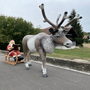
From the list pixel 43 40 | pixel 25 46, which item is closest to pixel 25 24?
pixel 25 46

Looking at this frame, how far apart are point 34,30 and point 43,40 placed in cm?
1198

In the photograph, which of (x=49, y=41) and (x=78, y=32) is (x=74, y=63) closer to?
(x=49, y=41)

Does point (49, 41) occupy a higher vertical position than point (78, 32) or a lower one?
lower

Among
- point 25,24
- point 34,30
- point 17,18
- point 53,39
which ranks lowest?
point 53,39

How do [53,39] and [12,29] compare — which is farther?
[12,29]

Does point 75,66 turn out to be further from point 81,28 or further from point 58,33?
point 81,28

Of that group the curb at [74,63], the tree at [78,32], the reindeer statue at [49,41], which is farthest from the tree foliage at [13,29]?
the tree at [78,32]

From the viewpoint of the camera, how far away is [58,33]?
331cm

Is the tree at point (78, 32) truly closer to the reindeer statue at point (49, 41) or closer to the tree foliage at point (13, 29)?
the tree foliage at point (13, 29)

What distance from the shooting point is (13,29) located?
46.2 feet

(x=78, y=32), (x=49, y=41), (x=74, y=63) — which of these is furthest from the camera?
(x=78, y=32)

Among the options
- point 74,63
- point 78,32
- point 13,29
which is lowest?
point 74,63

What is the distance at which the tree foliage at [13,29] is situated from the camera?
44.9ft

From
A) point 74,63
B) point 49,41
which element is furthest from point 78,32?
point 49,41
